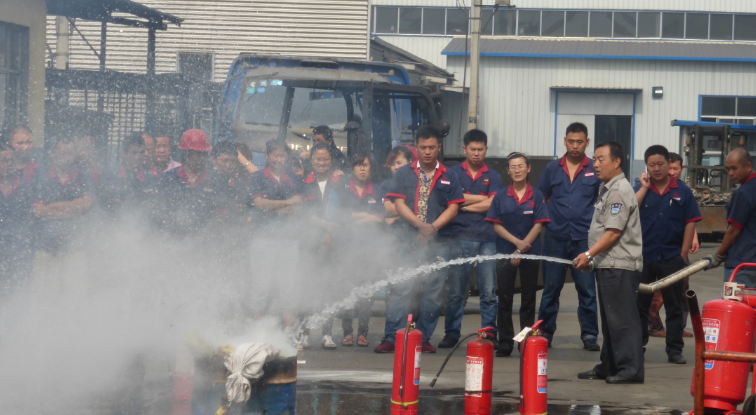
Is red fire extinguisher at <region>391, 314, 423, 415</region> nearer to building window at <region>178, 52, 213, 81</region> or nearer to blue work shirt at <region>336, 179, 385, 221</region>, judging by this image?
blue work shirt at <region>336, 179, 385, 221</region>

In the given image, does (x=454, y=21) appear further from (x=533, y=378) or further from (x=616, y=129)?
(x=533, y=378)

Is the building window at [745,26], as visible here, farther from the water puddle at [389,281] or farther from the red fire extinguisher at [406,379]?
the red fire extinguisher at [406,379]

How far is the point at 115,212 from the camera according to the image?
7.12 m

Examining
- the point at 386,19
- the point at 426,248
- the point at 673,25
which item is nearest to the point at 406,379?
the point at 426,248

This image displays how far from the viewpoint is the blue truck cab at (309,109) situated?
9.30 m

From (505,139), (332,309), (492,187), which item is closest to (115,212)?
(332,309)

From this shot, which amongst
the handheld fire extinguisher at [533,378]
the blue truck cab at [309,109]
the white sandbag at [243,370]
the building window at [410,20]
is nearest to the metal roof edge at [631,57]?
the building window at [410,20]

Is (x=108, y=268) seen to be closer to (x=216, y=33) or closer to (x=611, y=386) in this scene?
(x=611, y=386)

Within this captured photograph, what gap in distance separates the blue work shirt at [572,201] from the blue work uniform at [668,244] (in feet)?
1.48

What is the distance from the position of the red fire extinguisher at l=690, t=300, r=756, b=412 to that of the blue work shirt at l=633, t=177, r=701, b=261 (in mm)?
2055

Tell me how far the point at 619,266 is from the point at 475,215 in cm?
158

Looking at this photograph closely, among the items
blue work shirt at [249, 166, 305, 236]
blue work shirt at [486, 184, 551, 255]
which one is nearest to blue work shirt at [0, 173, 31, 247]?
blue work shirt at [249, 166, 305, 236]

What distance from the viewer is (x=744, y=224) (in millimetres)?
5859

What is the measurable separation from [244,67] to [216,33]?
12.0m
